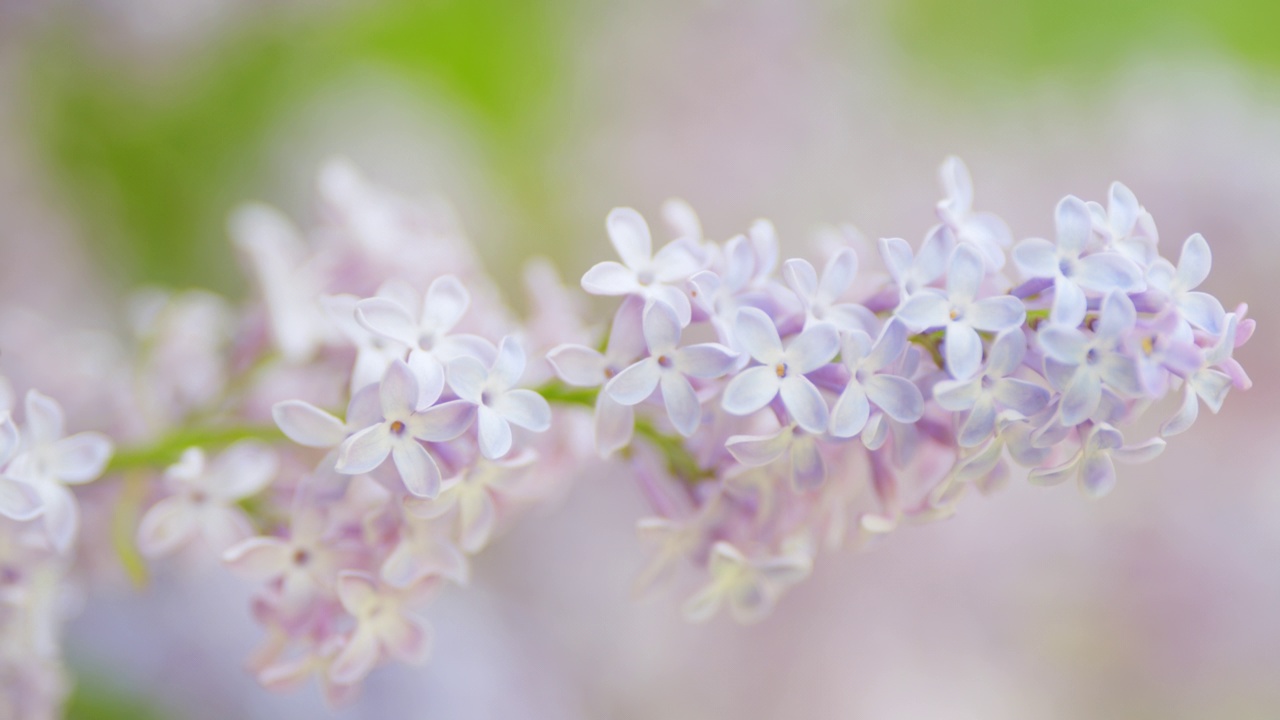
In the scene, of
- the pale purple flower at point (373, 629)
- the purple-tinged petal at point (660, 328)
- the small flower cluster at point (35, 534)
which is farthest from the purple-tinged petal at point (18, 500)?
the purple-tinged petal at point (660, 328)

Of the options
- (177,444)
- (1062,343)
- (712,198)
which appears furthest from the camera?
(712,198)

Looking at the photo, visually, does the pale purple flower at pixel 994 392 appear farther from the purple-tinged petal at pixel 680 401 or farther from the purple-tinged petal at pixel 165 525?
the purple-tinged petal at pixel 165 525

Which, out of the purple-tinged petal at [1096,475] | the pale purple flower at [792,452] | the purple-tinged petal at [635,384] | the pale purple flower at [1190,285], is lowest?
the pale purple flower at [792,452]

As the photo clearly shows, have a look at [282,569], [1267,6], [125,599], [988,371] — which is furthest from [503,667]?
[1267,6]

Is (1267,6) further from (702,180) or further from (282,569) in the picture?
(282,569)

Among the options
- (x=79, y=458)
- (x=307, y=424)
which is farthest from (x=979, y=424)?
(x=79, y=458)

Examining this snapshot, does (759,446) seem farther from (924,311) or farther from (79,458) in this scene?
(79,458)

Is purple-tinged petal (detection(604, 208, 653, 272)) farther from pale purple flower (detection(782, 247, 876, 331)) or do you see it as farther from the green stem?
the green stem
